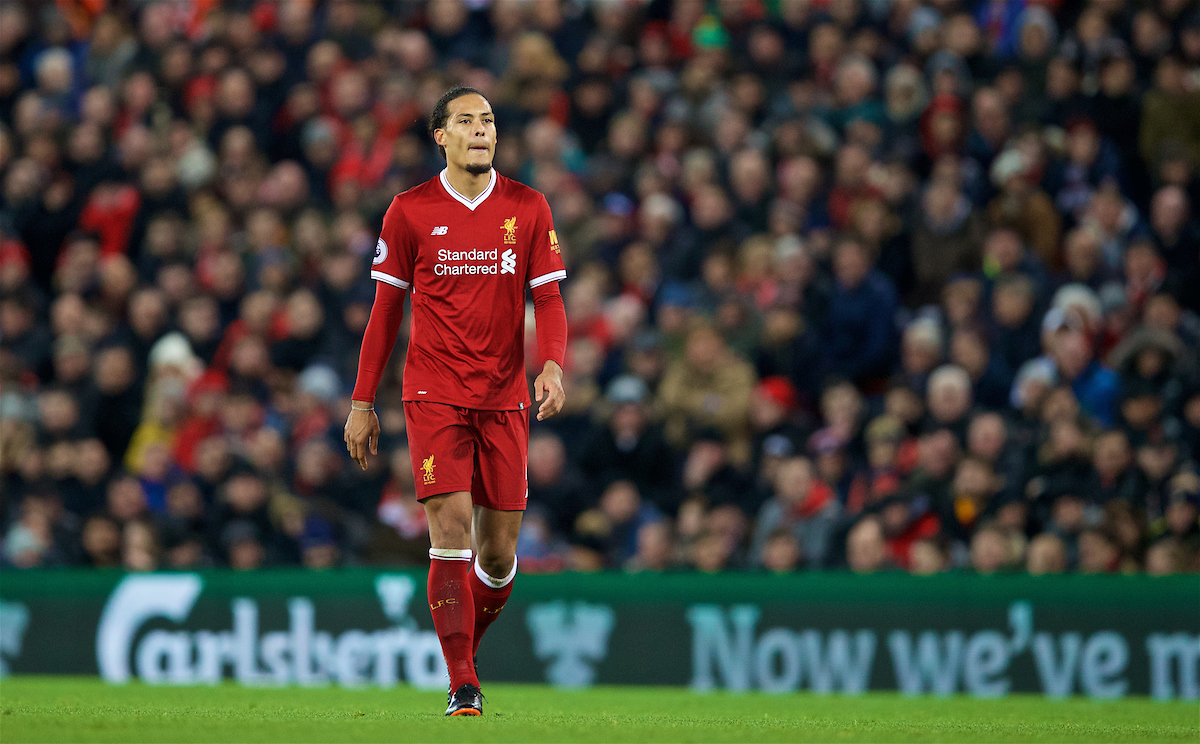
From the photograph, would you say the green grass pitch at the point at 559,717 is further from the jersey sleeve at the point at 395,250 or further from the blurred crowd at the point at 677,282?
the jersey sleeve at the point at 395,250

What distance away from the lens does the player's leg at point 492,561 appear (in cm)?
675

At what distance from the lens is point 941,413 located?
10812 mm

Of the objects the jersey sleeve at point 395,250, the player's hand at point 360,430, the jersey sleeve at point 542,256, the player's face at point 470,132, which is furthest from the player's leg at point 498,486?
the player's face at point 470,132

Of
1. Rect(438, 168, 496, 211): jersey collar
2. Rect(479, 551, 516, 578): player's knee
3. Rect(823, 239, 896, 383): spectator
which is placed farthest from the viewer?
Rect(823, 239, 896, 383): spectator

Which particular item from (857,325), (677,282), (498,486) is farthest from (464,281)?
(677,282)

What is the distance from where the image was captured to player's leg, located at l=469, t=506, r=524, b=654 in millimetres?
6750

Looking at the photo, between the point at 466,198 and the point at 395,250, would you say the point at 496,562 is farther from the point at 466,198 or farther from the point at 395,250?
the point at 466,198

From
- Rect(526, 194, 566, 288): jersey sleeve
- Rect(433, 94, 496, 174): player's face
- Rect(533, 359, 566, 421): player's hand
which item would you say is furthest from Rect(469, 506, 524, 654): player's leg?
Rect(433, 94, 496, 174): player's face

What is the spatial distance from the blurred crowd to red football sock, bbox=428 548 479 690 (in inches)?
179

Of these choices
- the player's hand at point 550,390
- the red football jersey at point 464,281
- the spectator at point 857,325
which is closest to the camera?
the player's hand at point 550,390

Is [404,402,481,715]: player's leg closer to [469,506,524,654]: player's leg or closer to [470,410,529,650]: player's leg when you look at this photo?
[470,410,529,650]: player's leg

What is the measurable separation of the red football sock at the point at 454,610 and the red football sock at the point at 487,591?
16.9 inches

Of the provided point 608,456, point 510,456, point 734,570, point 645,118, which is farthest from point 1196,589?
point 645,118

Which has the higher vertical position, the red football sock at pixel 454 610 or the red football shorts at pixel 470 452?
the red football shorts at pixel 470 452
